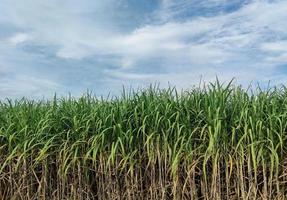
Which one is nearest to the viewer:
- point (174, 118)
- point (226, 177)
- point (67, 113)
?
point (226, 177)

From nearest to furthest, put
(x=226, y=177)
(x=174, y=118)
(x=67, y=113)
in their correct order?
(x=226, y=177) → (x=174, y=118) → (x=67, y=113)

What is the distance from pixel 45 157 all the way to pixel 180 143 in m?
1.19

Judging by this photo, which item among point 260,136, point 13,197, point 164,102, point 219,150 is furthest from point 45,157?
point 260,136

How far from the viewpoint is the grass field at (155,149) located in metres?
4.12

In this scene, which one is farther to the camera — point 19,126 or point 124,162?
point 19,126

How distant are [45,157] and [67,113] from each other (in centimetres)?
48

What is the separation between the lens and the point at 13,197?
455 centimetres

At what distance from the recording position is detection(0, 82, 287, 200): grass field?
4121 millimetres

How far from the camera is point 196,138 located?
13.9 ft

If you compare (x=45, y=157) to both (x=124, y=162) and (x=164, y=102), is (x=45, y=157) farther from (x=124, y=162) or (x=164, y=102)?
(x=164, y=102)

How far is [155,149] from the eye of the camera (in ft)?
14.0

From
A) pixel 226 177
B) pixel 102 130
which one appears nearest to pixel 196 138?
pixel 226 177

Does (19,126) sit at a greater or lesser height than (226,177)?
greater

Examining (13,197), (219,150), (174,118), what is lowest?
(13,197)
